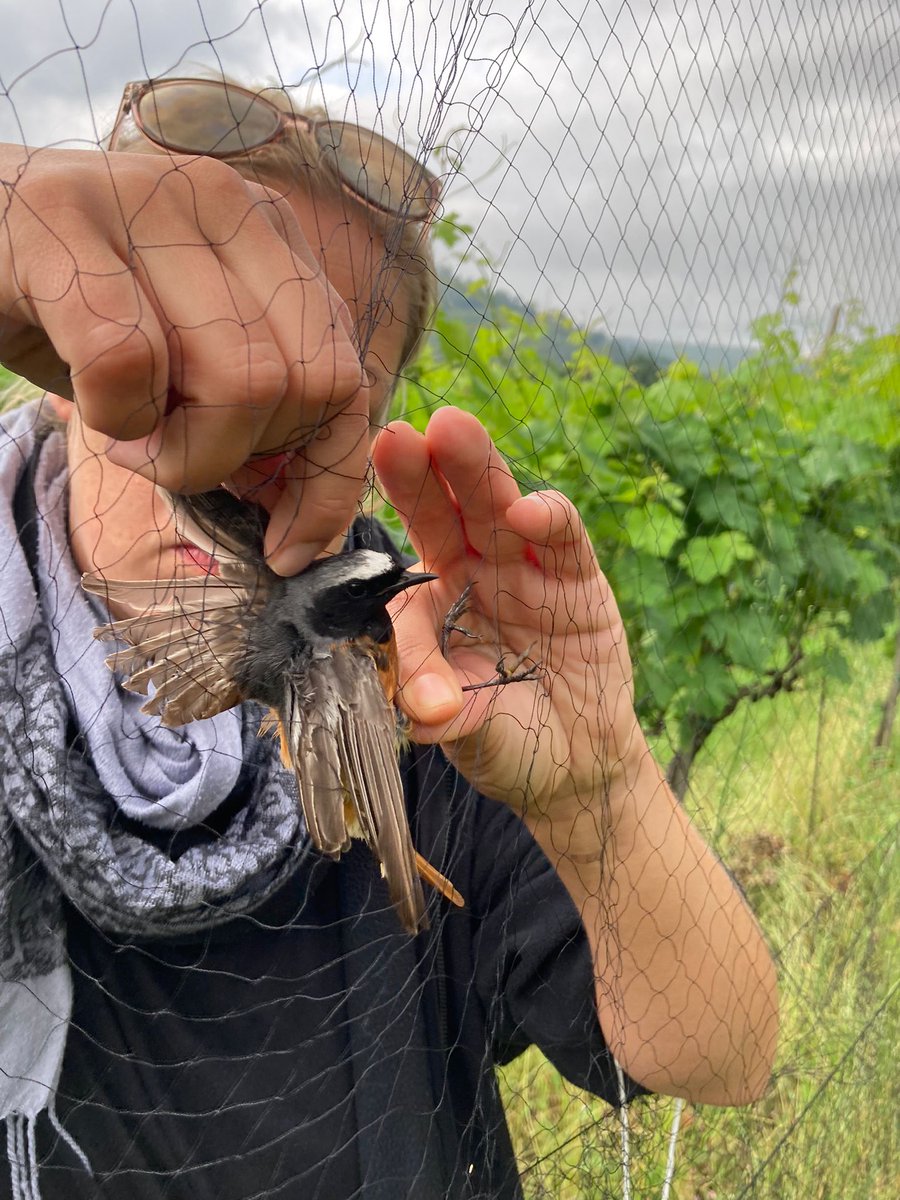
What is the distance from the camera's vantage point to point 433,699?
2.41ft

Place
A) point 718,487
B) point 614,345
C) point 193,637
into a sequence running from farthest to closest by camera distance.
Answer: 1. point 718,487
2. point 614,345
3. point 193,637

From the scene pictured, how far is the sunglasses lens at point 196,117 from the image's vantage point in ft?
2.36

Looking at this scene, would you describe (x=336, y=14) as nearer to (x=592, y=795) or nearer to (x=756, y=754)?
(x=592, y=795)

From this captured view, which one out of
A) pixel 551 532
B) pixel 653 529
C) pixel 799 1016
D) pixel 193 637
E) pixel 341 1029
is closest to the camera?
pixel 193 637

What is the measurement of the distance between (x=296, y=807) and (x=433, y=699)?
0.35 meters

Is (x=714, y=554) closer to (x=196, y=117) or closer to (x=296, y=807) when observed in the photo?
(x=296, y=807)

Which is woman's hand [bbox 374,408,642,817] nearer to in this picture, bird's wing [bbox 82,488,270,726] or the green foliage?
bird's wing [bbox 82,488,270,726]

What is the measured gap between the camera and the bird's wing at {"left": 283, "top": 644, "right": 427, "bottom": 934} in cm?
67

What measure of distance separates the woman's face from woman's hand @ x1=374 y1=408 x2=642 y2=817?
0.11 m

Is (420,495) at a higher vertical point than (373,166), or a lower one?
lower

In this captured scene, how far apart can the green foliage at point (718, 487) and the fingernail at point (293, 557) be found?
752 mm

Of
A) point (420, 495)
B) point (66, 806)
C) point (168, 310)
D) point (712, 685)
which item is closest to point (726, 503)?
point (712, 685)

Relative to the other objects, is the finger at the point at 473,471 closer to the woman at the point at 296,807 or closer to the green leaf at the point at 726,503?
→ the woman at the point at 296,807

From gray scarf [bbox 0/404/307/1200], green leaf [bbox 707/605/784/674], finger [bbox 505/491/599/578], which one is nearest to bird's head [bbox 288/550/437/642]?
finger [bbox 505/491/599/578]
